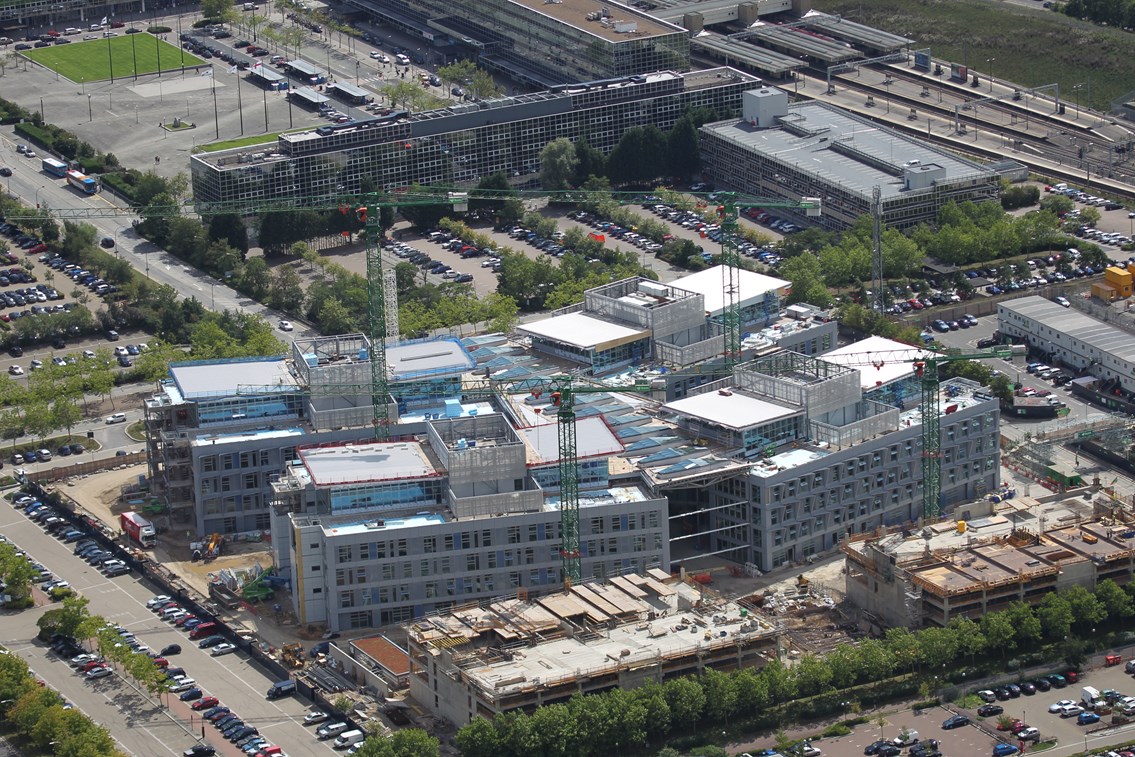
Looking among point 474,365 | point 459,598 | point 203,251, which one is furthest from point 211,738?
point 203,251

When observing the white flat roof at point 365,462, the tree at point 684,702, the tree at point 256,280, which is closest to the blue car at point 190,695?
the white flat roof at point 365,462

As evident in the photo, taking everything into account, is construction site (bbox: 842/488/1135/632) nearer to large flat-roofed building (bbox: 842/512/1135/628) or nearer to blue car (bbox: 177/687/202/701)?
large flat-roofed building (bbox: 842/512/1135/628)

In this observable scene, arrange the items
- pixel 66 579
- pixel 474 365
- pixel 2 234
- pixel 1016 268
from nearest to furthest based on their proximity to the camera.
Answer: pixel 66 579
pixel 474 365
pixel 1016 268
pixel 2 234

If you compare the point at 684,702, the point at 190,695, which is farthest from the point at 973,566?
the point at 190,695

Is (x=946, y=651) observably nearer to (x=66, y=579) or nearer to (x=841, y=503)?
(x=841, y=503)

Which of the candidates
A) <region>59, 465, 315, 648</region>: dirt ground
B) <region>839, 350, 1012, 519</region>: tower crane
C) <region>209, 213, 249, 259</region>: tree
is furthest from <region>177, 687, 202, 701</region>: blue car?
<region>209, 213, 249, 259</region>: tree
